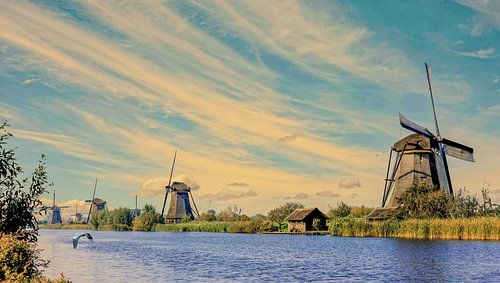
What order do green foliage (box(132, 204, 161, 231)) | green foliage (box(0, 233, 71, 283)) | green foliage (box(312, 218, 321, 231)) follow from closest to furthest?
green foliage (box(0, 233, 71, 283)), green foliage (box(312, 218, 321, 231)), green foliage (box(132, 204, 161, 231))

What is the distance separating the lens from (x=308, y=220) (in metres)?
83.9

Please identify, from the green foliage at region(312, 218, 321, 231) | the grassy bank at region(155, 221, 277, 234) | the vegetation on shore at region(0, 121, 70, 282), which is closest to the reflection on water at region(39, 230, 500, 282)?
the vegetation on shore at region(0, 121, 70, 282)

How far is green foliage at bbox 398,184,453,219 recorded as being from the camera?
6306 centimetres

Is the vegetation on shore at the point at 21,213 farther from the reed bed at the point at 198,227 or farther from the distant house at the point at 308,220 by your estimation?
the reed bed at the point at 198,227

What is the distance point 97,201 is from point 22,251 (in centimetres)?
16889

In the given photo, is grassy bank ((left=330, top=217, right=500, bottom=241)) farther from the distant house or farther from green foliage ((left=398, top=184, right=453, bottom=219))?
the distant house

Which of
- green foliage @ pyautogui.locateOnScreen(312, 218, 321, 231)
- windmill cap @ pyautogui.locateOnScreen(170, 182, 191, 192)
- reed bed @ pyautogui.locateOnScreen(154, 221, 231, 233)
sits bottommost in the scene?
reed bed @ pyautogui.locateOnScreen(154, 221, 231, 233)

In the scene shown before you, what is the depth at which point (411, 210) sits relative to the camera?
64938 millimetres

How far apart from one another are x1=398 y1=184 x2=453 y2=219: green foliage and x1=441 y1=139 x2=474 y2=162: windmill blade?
726 centimetres

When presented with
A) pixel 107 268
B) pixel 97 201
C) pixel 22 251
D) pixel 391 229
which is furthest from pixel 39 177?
pixel 97 201

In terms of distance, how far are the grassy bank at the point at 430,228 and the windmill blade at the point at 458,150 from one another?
16726 mm

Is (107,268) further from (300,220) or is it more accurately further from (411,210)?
(300,220)

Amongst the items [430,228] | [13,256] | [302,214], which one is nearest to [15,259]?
[13,256]

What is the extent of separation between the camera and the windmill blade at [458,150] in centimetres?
7156
